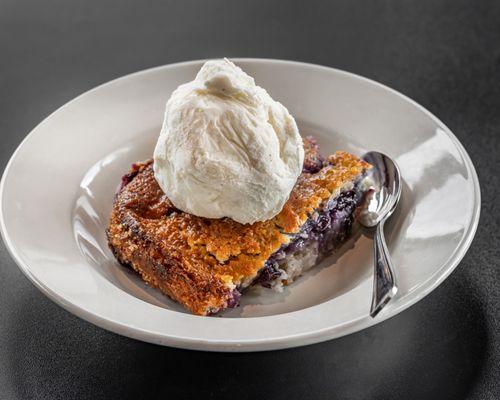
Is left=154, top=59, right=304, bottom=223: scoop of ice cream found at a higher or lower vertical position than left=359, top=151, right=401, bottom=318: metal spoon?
higher

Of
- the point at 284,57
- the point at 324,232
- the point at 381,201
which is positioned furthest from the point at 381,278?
the point at 284,57

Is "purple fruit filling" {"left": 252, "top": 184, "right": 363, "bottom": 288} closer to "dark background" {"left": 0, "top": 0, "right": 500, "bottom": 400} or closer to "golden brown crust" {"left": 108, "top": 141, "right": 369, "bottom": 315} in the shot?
"golden brown crust" {"left": 108, "top": 141, "right": 369, "bottom": 315}

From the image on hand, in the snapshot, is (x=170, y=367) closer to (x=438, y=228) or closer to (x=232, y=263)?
(x=232, y=263)

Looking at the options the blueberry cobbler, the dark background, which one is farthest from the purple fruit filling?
the dark background

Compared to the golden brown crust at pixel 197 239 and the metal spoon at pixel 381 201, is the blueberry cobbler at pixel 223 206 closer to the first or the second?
the golden brown crust at pixel 197 239

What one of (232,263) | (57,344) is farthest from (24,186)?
(232,263)

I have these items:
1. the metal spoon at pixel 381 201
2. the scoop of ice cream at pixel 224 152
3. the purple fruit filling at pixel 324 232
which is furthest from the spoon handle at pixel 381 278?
the scoop of ice cream at pixel 224 152
